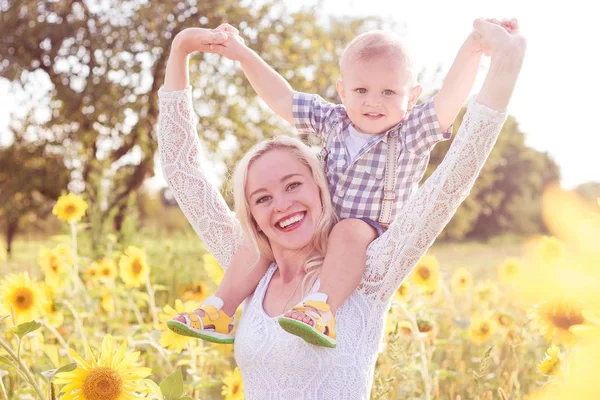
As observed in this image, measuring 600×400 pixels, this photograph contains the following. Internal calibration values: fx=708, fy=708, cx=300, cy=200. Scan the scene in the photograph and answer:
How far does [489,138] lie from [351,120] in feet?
2.02

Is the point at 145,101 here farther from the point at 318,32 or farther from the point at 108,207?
the point at 108,207

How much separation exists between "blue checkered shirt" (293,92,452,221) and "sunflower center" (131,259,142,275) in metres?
2.00

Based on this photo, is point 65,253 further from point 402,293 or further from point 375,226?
point 375,226

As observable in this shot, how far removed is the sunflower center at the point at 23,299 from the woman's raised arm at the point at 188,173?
113 cm

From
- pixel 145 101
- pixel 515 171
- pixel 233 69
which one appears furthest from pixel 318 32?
pixel 515 171

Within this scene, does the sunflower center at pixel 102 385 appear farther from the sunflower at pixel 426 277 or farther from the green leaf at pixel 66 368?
the sunflower at pixel 426 277

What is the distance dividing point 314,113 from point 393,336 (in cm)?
70

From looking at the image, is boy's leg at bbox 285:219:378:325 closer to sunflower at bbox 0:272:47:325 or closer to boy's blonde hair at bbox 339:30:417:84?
boy's blonde hair at bbox 339:30:417:84

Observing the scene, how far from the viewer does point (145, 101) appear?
10.9 m

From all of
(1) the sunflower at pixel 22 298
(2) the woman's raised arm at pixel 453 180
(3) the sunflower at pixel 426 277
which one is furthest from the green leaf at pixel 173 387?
(3) the sunflower at pixel 426 277

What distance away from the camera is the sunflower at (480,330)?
138 inches

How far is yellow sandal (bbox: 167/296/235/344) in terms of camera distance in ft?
5.80

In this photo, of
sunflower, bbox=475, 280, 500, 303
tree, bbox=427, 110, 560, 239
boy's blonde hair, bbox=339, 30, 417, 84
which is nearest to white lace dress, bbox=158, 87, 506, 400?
boy's blonde hair, bbox=339, 30, 417, 84

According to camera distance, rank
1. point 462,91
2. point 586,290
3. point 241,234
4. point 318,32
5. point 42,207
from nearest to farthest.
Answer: point 586,290
point 462,91
point 241,234
point 318,32
point 42,207
